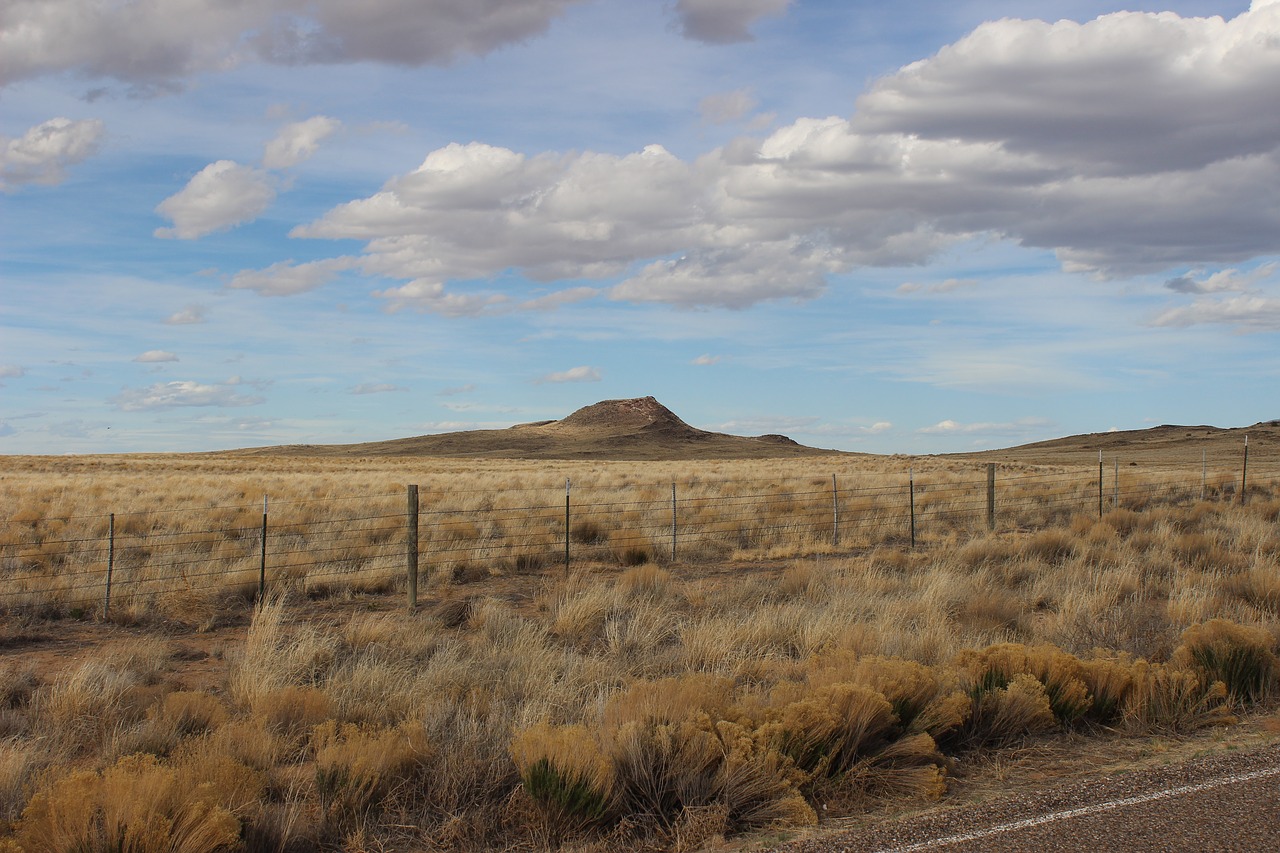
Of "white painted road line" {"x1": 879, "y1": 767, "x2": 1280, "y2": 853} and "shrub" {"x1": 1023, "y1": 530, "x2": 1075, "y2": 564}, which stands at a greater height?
"shrub" {"x1": 1023, "y1": 530, "x2": 1075, "y2": 564}

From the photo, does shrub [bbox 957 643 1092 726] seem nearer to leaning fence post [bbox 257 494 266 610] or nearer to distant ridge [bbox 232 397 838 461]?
leaning fence post [bbox 257 494 266 610]

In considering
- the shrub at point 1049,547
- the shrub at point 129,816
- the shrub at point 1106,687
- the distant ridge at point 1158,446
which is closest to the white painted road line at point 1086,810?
the shrub at point 1106,687

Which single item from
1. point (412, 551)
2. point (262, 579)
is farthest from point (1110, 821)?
point (262, 579)

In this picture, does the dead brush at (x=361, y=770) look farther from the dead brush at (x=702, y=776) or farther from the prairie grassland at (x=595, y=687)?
the dead brush at (x=702, y=776)

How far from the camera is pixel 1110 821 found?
542cm

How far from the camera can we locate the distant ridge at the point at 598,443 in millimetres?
124688

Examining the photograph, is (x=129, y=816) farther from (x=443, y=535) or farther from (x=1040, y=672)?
(x=443, y=535)

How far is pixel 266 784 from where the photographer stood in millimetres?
6145

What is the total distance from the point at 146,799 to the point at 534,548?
13818 millimetres

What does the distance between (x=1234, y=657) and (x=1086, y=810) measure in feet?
13.2

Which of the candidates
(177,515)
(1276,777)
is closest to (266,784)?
(1276,777)

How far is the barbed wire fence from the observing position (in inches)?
584

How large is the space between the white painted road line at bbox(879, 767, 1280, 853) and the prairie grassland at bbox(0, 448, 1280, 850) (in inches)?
29.1

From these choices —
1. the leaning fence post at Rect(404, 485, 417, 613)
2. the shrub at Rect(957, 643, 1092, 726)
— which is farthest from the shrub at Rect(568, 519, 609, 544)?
the shrub at Rect(957, 643, 1092, 726)
